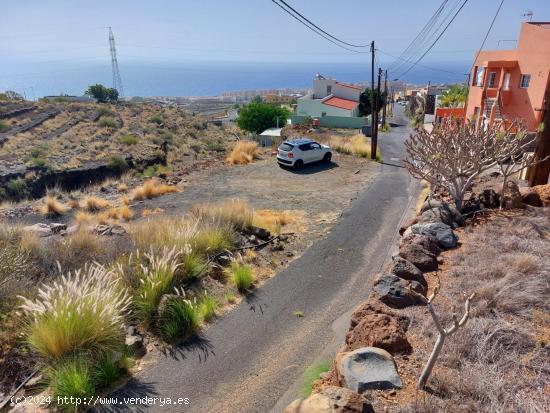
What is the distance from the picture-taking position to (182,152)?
33.6 meters

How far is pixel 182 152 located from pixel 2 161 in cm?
1300

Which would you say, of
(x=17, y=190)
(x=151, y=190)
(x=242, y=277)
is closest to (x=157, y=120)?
(x=17, y=190)

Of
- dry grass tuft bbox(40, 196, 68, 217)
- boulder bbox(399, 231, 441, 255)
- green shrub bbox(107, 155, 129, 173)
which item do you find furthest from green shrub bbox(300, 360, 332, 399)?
green shrub bbox(107, 155, 129, 173)

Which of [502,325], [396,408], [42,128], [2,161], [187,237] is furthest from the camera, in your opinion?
[42,128]

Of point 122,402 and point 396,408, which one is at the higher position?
point 396,408

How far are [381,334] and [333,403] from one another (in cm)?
145

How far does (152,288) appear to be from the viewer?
6434 millimetres

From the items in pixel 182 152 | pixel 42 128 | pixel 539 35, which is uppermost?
pixel 539 35

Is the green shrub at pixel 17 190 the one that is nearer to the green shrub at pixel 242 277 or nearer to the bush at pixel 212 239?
the bush at pixel 212 239

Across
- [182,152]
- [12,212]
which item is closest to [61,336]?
[12,212]

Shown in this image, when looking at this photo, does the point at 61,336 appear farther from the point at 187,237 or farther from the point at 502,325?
the point at 502,325

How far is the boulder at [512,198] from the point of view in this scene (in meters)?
9.16

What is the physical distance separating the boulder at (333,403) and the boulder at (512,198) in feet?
25.2

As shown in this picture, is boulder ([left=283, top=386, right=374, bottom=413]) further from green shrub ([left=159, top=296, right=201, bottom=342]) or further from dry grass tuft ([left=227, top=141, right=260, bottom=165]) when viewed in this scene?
dry grass tuft ([left=227, top=141, right=260, bottom=165])
